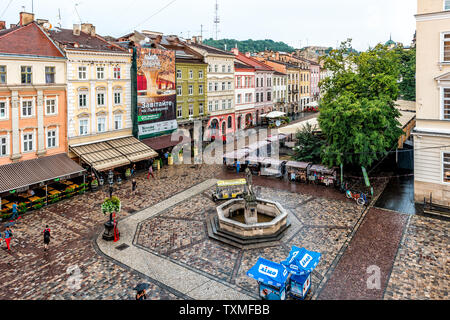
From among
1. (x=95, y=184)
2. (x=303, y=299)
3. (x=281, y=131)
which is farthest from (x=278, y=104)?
(x=303, y=299)

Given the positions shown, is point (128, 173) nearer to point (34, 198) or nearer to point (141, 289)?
point (34, 198)

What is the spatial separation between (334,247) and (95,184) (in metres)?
21.2

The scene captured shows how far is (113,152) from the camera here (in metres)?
32.2

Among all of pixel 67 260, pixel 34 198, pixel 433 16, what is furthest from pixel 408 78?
pixel 34 198

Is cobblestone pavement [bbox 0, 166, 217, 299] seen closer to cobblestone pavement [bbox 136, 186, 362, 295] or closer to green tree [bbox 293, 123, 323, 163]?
cobblestone pavement [bbox 136, 186, 362, 295]

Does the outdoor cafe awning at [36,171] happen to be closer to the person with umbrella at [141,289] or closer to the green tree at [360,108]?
the person with umbrella at [141,289]

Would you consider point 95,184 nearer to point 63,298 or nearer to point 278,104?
Result: point 63,298

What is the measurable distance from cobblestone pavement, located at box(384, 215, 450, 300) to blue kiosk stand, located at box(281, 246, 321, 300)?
358 centimetres

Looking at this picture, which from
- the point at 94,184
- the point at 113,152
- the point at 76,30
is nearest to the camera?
the point at 94,184

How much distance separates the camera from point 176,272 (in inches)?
647

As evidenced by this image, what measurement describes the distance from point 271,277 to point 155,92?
96.6ft

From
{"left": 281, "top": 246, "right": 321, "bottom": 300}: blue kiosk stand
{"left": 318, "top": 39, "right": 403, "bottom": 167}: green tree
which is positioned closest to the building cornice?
{"left": 318, "top": 39, "right": 403, "bottom": 167}: green tree

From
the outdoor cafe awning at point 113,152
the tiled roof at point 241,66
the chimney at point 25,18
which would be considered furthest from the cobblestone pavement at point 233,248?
the tiled roof at point 241,66

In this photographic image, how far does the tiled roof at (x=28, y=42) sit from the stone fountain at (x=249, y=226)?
1958 centimetres
